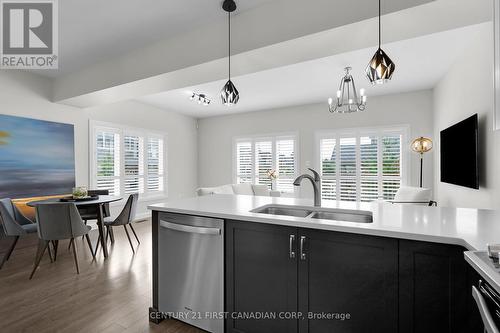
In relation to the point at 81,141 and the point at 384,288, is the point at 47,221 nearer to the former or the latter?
the point at 81,141

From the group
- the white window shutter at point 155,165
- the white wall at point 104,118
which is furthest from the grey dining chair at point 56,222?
the white window shutter at point 155,165

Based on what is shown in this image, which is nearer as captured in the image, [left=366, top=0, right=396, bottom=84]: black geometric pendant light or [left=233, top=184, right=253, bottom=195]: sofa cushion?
[left=366, top=0, right=396, bottom=84]: black geometric pendant light

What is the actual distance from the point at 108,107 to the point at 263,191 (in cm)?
374

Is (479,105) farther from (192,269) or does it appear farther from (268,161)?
(268,161)

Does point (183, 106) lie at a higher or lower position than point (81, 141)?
higher

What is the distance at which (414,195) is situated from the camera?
3848mm

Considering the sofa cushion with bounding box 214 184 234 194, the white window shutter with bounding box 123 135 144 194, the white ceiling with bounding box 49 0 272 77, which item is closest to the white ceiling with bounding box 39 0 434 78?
the white ceiling with bounding box 49 0 272 77

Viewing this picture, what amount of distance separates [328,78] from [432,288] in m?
3.61

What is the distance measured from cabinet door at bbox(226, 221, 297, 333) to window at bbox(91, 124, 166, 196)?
13.5 feet

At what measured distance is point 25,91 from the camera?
12.1 feet

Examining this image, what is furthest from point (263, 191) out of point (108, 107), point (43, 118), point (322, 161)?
point (43, 118)

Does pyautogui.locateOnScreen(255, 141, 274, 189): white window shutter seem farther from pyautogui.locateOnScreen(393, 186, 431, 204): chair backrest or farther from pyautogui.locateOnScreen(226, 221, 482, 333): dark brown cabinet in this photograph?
pyautogui.locateOnScreen(226, 221, 482, 333): dark brown cabinet

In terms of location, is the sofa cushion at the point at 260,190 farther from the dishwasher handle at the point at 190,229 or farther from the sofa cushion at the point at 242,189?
the dishwasher handle at the point at 190,229

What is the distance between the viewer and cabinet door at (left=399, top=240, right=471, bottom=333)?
110cm
